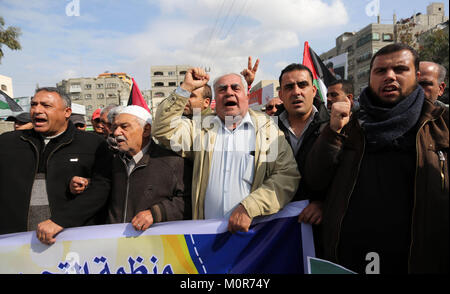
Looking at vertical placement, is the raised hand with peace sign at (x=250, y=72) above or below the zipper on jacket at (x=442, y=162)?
above

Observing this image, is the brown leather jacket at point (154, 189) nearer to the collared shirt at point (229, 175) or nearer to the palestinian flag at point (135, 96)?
the collared shirt at point (229, 175)

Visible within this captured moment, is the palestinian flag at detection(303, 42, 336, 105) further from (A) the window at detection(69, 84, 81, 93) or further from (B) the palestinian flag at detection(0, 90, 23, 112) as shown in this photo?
(A) the window at detection(69, 84, 81, 93)

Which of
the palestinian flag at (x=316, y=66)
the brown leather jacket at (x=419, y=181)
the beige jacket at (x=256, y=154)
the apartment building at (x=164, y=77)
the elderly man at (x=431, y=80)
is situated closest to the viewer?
the brown leather jacket at (x=419, y=181)

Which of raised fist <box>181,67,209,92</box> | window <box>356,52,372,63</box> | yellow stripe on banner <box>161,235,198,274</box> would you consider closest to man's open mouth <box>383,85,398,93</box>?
raised fist <box>181,67,209,92</box>

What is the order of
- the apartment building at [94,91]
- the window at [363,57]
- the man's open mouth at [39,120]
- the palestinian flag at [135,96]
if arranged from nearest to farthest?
the man's open mouth at [39,120], the palestinian flag at [135,96], the window at [363,57], the apartment building at [94,91]

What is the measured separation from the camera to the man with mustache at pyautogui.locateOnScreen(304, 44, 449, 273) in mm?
1725

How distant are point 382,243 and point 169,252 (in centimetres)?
144

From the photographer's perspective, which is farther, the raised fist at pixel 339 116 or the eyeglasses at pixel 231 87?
the eyeglasses at pixel 231 87

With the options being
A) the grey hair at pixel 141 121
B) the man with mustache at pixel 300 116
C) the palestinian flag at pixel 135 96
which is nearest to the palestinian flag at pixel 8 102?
the palestinian flag at pixel 135 96

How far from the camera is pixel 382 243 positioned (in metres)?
1.86

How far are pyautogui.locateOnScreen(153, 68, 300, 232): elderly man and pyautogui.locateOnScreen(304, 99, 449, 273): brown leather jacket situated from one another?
315mm

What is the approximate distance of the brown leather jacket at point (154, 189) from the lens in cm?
232
